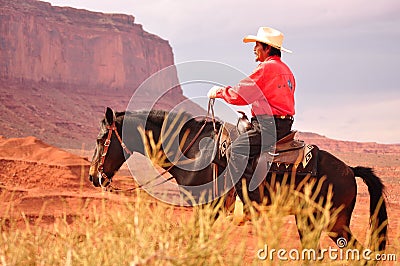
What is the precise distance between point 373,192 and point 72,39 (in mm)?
93550

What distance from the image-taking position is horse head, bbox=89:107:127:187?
736 cm

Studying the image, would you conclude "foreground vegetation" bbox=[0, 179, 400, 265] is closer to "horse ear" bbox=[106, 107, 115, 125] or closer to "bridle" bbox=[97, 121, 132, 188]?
"bridle" bbox=[97, 121, 132, 188]

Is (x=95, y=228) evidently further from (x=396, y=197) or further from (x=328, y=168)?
(x=396, y=197)

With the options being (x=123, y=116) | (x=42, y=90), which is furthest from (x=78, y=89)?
(x=123, y=116)

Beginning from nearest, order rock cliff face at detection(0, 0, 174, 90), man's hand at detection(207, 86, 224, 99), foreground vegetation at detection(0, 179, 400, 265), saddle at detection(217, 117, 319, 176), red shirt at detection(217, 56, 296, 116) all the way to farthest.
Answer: foreground vegetation at detection(0, 179, 400, 265)
red shirt at detection(217, 56, 296, 116)
man's hand at detection(207, 86, 224, 99)
saddle at detection(217, 117, 319, 176)
rock cliff face at detection(0, 0, 174, 90)

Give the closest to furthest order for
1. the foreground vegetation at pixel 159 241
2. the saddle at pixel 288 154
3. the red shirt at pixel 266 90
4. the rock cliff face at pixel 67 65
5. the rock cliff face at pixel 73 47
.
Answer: the foreground vegetation at pixel 159 241 → the red shirt at pixel 266 90 → the saddle at pixel 288 154 → the rock cliff face at pixel 67 65 → the rock cliff face at pixel 73 47

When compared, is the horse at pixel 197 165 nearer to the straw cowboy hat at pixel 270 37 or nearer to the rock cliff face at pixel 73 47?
the straw cowboy hat at pixel 270 37

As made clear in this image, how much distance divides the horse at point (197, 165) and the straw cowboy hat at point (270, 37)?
126cm

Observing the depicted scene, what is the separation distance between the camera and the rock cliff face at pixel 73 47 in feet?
284

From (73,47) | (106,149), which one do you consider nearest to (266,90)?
(106,149)

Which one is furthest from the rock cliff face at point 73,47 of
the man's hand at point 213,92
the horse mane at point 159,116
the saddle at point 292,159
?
the saddle at point 292,159

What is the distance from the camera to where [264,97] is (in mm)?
6695

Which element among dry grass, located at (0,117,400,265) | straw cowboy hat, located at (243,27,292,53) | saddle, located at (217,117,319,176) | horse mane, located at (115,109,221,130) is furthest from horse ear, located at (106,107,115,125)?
dry grass, located at (0,117,400,265)

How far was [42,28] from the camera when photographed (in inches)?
3607
